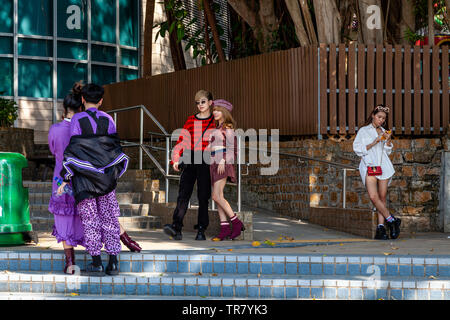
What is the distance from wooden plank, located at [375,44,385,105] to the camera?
39.5 ft

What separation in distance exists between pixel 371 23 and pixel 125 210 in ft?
17.7

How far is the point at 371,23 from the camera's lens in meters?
12.6

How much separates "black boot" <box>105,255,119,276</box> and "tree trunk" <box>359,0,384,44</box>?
7.51 meters

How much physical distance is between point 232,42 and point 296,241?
8.16 m

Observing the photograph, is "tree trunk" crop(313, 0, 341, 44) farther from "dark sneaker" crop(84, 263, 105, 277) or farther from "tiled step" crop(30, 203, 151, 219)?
"dark sneaker" crop(84, 263, 105, 277)

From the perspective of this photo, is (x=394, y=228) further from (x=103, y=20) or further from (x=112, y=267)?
(x=103, y=20)

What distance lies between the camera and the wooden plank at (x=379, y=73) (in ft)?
39.5

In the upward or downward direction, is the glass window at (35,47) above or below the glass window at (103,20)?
below

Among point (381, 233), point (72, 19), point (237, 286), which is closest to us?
point (237, 286)

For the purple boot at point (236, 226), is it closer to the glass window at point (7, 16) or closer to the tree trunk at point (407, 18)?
the tree trunk at point (407, 18)

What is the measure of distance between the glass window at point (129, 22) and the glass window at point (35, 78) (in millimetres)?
2133

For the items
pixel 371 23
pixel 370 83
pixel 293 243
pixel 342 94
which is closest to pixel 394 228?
pixel 293 243

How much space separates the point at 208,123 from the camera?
8523 millimetres

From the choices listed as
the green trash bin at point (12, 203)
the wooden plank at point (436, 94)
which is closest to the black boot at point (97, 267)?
the green trash bin at point (12, 203)
